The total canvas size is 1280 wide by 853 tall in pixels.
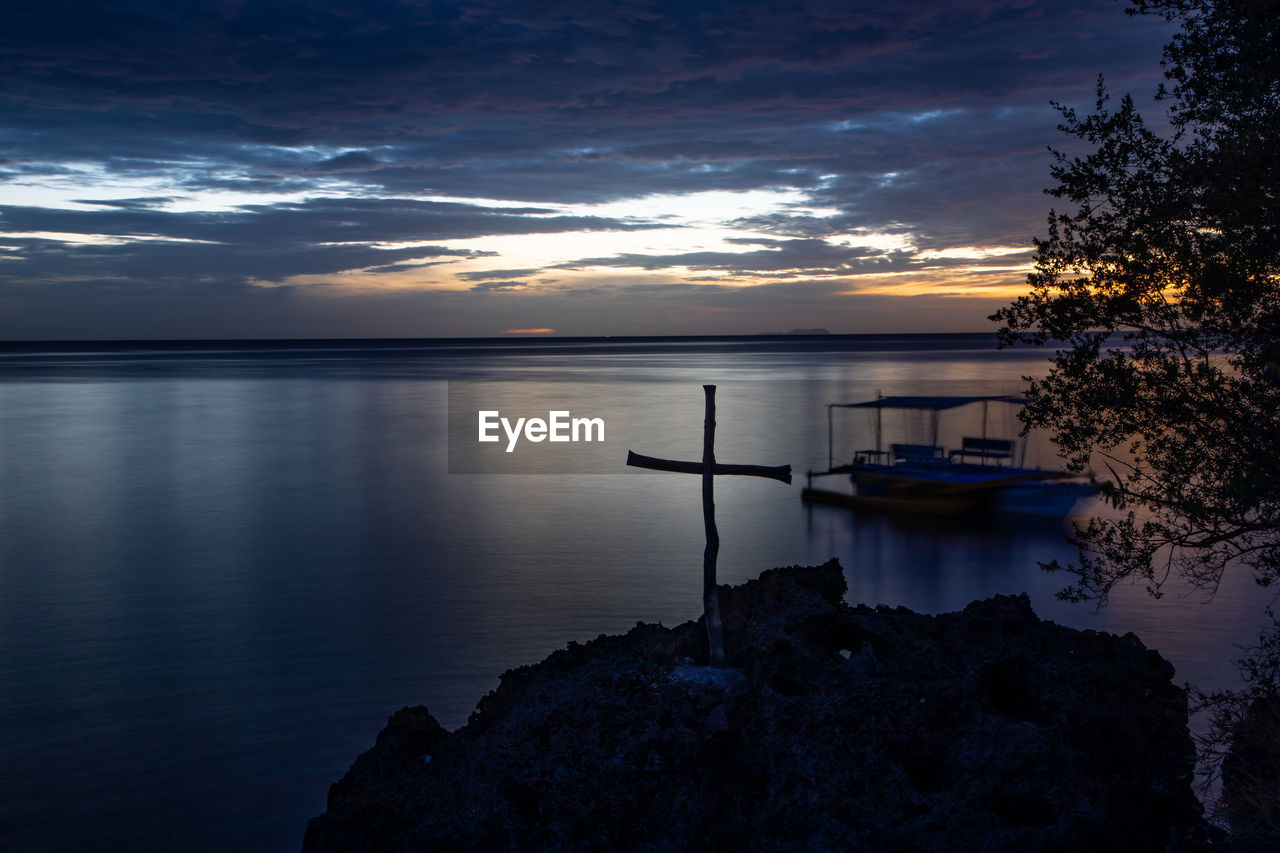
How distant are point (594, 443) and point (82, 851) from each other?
38.3 metres

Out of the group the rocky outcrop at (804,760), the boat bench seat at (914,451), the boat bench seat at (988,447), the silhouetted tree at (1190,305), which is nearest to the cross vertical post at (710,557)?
the rocky outcrop at (804,760)

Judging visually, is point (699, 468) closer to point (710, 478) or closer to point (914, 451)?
point (710, 478)

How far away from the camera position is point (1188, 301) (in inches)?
374

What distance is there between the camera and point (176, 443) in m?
46.0

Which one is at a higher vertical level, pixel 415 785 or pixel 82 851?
pixel 415 785

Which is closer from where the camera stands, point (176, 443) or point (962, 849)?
point (962, 849)

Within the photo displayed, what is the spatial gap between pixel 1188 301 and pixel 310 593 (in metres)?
16.1

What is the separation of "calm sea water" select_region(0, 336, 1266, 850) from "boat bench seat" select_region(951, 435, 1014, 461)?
412cm

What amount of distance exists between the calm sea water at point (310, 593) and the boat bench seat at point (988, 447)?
162 inches

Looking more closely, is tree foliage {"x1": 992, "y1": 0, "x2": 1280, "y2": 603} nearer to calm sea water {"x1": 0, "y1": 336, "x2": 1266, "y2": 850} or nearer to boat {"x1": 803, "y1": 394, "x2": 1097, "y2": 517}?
calm sea water {"x1": 0, "y1": 336, "x2": 1266, "y2": 850}

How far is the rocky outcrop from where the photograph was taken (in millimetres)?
7680

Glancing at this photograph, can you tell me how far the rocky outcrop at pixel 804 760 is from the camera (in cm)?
768

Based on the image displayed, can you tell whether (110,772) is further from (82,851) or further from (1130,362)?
(1130,362)

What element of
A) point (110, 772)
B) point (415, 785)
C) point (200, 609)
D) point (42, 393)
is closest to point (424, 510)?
point (200, 609)
